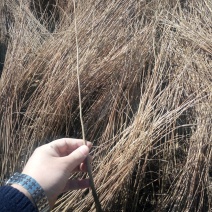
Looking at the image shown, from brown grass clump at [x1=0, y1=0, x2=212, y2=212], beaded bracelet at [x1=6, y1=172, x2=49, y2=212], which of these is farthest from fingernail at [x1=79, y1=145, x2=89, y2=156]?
brown grass clump at [x1=0, y1=0, x2=212, y2=212]

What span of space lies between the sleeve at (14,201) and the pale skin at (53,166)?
0.05 ft

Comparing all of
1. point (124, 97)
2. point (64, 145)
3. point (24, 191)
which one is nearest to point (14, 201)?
point (24, 191)

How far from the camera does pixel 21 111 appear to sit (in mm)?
1706

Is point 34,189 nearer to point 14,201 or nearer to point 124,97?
point 14,201

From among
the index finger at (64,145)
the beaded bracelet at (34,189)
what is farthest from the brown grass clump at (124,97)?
the beaded bracelet at (34,189)

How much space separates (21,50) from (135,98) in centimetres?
63

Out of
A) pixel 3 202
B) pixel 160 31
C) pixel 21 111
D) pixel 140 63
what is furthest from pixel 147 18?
pixel 3 202

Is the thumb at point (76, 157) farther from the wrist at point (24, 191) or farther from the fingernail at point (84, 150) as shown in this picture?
the wrist at point (24, 191)

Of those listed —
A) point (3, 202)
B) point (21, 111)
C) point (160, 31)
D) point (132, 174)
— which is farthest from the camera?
point (160, 31)

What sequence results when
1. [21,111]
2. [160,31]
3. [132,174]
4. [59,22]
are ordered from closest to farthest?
[132,174], [21,111], [160,31], [59,22]

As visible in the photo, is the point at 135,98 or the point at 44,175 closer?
the point at 44,175

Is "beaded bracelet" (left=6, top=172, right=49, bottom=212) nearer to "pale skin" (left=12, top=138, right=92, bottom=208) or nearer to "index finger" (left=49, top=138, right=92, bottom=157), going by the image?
"pale skin" (left=12, top=138, right=92, bottom=208)

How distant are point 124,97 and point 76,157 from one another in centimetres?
56

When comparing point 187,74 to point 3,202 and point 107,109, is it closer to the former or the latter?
point 107,109
